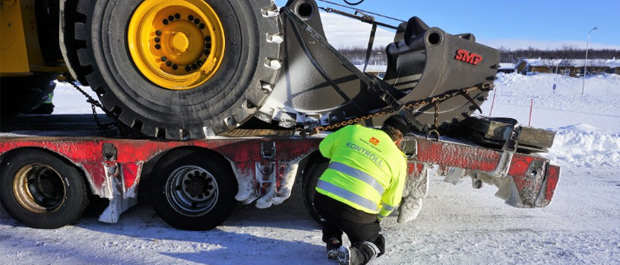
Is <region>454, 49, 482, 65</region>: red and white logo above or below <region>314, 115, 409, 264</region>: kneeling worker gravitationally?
above

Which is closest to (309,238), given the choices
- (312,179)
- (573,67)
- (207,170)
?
(312,179)

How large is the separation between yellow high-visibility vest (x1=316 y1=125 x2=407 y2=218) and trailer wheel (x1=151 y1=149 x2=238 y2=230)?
1.12 m

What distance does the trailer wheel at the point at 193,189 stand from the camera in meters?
4.29

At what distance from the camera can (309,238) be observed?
424 cm

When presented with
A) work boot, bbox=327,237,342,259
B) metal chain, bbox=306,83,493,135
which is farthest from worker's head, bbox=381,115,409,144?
work boot, bbox=327,237,342,259

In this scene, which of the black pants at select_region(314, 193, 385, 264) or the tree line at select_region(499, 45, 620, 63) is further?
the tree line at select_region(499, 45, 620, 63)

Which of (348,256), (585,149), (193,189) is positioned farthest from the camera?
(585,149)

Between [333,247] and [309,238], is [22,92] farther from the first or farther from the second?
[333,247]

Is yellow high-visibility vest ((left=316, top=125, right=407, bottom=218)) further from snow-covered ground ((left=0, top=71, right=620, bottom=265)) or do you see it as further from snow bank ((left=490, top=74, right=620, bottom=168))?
snow bank ((left=490, top=74, right=620, bottom=168))

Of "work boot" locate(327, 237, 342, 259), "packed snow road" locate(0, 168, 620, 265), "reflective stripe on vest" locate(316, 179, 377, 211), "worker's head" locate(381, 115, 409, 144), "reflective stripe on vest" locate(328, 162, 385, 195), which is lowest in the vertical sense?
"packed snow road" locate(0, 168, 620, 265)

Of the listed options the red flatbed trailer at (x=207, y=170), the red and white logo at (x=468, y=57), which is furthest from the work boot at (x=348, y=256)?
the red and white logo at (x=468, y=57)

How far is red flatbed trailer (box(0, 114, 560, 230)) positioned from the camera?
425cm

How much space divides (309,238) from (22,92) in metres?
4.94

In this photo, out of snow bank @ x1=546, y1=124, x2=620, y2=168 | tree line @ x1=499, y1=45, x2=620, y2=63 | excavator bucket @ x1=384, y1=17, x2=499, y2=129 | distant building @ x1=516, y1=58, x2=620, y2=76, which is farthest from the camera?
tree line @ x1=499, y1=45, x2=620, y2=63
